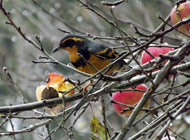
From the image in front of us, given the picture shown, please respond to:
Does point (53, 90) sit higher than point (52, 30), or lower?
lower

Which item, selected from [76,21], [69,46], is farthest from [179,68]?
[76,21]

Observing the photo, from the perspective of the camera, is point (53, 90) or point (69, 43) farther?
point (69, 43)

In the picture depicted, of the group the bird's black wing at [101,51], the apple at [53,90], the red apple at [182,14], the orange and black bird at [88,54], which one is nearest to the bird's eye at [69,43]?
the orange and black bird at [88,54]

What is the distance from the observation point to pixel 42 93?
231cm

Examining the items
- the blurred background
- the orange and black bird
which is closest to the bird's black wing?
the orange and black bird

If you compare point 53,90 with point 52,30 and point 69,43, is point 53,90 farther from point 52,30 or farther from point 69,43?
point 52,30

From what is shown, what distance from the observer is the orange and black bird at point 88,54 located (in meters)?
2.95

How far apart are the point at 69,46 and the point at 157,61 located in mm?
1492

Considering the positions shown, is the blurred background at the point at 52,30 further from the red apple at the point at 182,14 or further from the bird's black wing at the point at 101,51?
the red apple at the point at 182,14

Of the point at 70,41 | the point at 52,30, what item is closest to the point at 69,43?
the point at 70,41

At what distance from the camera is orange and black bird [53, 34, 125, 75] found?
2.95 metres

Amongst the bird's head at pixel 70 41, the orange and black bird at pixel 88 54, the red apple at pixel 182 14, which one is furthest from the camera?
the bird's head at pixel 70 41

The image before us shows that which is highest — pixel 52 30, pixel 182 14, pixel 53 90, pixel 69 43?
pixel 52 30

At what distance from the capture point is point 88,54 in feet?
10.00
